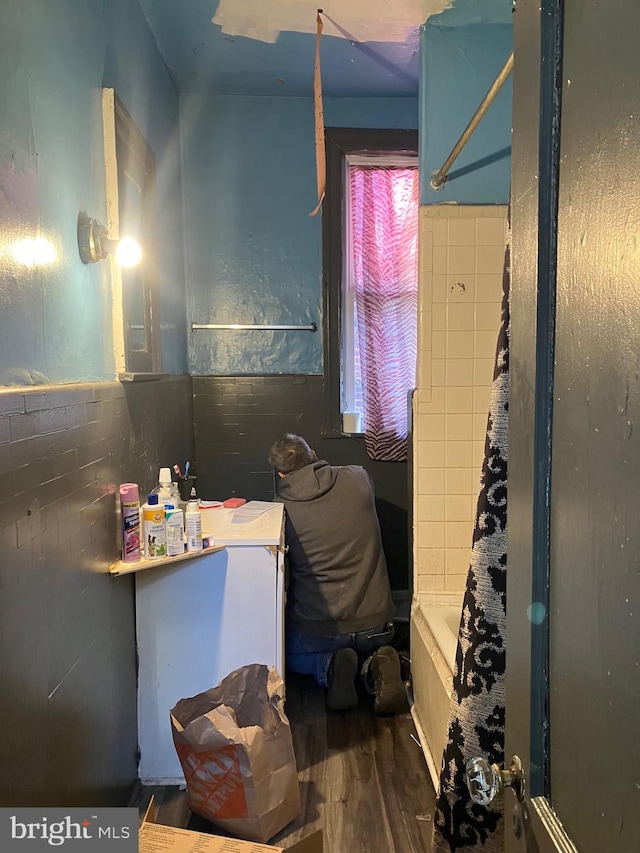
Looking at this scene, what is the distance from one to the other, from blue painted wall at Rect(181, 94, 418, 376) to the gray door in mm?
2337

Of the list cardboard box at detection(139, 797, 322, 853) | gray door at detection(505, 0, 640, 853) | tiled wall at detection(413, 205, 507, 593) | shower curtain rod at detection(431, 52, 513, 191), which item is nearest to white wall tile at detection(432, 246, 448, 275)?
tiled wall at detection(413, 205, 507, 593)

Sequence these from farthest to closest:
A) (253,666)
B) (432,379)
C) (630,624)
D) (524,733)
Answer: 1. (432,379)
2. (253,666)
3. (524,733)
4. (630,624)

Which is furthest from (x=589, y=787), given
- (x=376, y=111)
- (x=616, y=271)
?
(x=376, y=111)

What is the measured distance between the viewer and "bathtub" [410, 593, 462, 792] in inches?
77.0

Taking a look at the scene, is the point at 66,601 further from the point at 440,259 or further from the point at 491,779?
the point at 440,259

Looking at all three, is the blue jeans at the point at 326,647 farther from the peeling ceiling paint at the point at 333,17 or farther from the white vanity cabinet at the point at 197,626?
the peeling ceiling paint at the point at 333,17

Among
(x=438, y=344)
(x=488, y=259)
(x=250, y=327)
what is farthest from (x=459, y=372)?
(x=250, y=327)

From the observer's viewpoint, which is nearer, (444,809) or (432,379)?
(444,809)

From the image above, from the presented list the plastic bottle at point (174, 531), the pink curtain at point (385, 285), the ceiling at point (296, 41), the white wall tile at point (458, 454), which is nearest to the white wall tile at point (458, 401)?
the white wall tile at point (458, 454)

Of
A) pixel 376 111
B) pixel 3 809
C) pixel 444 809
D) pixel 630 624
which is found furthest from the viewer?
pixel 376 111

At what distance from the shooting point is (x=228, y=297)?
3146mm

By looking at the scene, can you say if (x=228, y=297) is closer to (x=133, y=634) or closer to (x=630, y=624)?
(x=133, y=634)

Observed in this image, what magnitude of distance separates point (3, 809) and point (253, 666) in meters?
0.92

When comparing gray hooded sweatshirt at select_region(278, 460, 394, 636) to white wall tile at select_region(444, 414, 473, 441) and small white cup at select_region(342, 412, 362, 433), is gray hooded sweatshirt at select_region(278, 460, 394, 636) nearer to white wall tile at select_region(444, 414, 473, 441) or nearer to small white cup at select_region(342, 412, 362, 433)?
white wall tile at select_region(444, 414, 473, 441)
